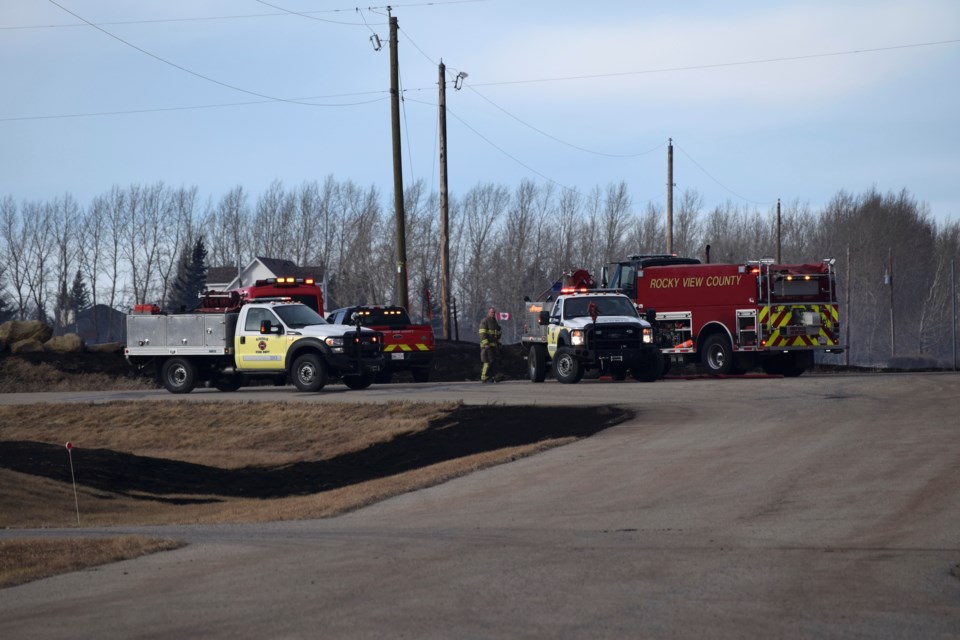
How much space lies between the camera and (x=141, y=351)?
29.8 metres

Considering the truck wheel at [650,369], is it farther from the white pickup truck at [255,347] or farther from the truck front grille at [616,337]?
the white pickup truck at [255,347]

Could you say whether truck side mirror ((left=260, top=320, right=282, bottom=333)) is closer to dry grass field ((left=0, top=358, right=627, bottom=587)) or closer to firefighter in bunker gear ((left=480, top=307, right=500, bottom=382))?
dry grass field ((left=0, top=358, right=627, bottom=587))

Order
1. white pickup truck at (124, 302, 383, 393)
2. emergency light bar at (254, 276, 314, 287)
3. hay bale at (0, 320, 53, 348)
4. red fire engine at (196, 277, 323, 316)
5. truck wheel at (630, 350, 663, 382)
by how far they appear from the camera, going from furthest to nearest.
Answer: hay bale at (0, 320, 53, 348) → emergency light bar at (254, 276, 314, 287) → red fire engine at (196, 277, 323, 316) → truck wheel at (630, 350, 663, 382) → white pickup truck at (124, 302, 383, 393)

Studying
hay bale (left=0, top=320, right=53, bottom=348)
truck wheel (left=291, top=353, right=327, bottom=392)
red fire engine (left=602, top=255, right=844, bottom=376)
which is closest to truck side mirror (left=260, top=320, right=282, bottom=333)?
truck wheel (left=291, top=353, right=327, bottom=392)

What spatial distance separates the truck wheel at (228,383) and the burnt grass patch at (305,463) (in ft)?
31.4

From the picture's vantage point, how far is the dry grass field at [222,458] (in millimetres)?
14367

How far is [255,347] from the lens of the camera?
93.9ft

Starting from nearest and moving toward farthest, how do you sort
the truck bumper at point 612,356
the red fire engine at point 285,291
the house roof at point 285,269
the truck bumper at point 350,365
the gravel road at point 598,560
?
1. the gravel road at point 598,560
2. the truck bumper at point 350,365
3. the truck bumper at point 612,356
4. the red fire engine at point 285,291
5. the house roof at point 285,269

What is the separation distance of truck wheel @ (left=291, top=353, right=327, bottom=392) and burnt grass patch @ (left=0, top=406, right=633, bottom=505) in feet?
22.0

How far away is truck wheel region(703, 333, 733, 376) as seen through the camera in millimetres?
31250

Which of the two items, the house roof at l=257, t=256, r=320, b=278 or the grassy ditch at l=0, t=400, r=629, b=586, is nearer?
the grassy ditch at l=0, t=400, r=629, b=586

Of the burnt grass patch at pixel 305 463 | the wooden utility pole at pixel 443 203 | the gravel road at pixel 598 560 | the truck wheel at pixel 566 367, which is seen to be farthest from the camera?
the wooden utility pole at pixel 443 203

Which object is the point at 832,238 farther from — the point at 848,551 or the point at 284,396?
the point at 848,551

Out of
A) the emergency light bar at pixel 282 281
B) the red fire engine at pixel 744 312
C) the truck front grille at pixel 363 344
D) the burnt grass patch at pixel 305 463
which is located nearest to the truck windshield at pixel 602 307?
the red fire engine at pixel 744 312
